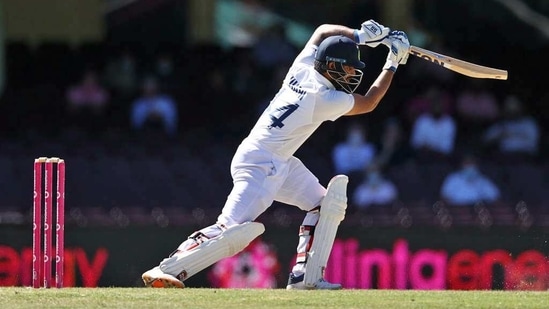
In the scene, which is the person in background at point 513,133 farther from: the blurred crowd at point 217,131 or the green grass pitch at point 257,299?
the green grass pitch at point 257,299

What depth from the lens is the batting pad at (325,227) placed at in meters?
7.35

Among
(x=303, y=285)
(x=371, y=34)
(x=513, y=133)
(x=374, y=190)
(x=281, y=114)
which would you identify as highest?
(x=513, y=133)

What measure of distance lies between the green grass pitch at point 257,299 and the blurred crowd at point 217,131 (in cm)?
445

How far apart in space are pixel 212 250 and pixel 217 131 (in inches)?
263

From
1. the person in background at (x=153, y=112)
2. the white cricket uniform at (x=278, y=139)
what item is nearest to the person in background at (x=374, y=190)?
the person in background at (x=153, y=112)

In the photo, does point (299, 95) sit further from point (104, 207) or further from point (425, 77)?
point (425, 77)

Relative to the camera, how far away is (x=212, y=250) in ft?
23.2

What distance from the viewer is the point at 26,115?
13719 millimetres

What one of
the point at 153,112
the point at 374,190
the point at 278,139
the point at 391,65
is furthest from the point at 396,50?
the point at 153,112

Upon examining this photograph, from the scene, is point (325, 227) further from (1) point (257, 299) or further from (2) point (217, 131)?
(2) point (217, 131)

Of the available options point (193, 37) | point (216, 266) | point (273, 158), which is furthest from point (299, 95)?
point (193, 37)

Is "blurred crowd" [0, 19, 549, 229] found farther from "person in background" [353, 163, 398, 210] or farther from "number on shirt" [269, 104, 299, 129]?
"number on shirt" [269, 104, 299, 129]

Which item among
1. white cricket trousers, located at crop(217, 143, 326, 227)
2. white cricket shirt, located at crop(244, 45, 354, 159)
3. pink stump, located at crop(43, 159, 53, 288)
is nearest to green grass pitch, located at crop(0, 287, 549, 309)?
pink stump, located at crop(43, 159, 53, 288)

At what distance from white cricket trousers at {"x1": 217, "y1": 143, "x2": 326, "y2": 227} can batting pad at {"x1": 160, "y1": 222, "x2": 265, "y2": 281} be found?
4.0 inches
